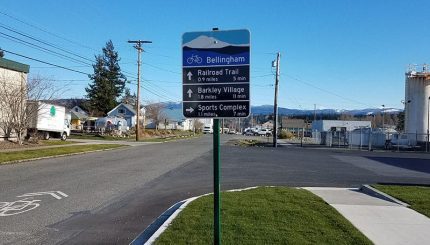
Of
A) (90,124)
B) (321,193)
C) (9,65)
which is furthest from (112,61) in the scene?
(321,193)

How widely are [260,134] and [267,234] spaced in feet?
363

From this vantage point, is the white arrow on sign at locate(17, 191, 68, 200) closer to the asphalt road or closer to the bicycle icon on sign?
the asphalt road

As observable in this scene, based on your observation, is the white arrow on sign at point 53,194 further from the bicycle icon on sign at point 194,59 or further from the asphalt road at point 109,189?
the bicycle icon on sign at point 194,59

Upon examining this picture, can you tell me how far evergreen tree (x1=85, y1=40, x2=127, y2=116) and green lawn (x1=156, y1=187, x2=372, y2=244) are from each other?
86.9 metres

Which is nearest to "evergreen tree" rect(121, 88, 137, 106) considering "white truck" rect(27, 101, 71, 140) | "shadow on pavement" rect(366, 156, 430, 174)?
"white truck" rect(27, 101, 71, 140)

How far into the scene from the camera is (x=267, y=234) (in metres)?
7.11

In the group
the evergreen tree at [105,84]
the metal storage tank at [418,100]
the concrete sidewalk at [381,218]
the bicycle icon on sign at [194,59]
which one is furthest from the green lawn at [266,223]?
the evergreen tree at [105,84]

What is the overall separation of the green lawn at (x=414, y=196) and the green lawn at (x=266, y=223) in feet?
6.78

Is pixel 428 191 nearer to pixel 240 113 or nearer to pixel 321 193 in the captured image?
pixel 321 193

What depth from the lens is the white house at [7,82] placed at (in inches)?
1218

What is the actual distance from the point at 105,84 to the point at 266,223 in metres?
89.4

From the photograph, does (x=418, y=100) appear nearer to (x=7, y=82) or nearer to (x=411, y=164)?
(x=411, y=164)

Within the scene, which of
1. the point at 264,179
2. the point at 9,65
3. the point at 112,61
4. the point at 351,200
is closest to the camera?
the point at 351,200

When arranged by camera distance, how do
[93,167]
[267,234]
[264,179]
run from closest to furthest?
[267,234], [264,179], [93,167]
